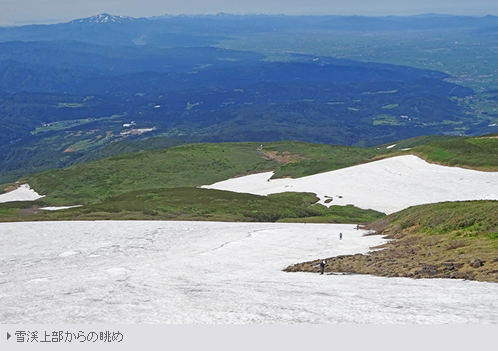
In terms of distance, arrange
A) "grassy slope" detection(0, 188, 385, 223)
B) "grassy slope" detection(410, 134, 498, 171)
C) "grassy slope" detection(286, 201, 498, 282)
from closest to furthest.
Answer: "grassy slope" detection(286, 201, 498, 282)
"grassy slope" detection(0, 188, 385, 223)
"grassy slope" detection(410, 134, 498, 171)

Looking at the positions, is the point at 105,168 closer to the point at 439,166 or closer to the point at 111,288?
the point at 439,166

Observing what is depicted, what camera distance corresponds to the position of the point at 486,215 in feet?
101

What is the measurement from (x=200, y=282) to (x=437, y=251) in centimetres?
1247

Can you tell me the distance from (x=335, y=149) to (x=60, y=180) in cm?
7881

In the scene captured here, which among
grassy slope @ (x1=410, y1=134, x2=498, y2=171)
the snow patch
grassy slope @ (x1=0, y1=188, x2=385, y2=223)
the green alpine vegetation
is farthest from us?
grassy slope @ (x1=410, y1=134, x2=498, y2=171)

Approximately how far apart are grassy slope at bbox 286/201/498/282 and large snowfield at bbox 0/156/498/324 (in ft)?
4.82

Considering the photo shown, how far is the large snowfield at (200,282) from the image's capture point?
16781 mm

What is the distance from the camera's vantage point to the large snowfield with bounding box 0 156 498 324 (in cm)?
1678

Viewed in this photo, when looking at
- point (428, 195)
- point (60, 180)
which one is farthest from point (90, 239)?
point (60, 180)

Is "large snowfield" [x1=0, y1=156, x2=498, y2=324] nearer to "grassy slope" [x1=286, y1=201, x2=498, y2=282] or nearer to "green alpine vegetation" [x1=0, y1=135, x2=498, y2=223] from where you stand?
"grassy slope" [x1=286, y1=201, x2=498, y2=282]

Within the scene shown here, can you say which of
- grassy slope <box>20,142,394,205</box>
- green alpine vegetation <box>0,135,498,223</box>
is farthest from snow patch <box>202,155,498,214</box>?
grassy slope <box>20,142,394,205</box>

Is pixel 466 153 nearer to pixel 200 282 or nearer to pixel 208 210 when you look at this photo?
pixel 208 210

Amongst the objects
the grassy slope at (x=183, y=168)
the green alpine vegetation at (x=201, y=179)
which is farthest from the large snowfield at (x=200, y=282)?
the grassy slope at (x=183, y=168)

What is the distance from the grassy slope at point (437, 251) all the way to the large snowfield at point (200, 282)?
1.47m
